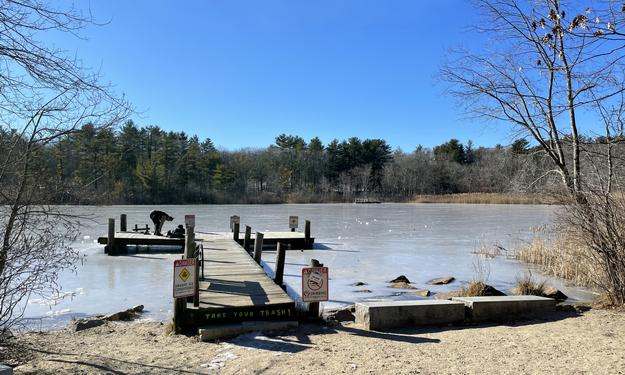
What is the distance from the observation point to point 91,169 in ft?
19.5

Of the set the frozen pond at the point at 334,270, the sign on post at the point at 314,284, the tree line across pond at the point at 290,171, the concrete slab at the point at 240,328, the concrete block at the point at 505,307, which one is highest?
the tree line across pond at the point at 290,171

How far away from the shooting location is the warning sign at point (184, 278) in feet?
21.5

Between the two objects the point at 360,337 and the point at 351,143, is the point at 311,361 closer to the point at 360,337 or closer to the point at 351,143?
the point at 360,337

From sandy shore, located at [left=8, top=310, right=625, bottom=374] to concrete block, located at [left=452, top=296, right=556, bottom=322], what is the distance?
13.6 inches

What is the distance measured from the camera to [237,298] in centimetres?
766

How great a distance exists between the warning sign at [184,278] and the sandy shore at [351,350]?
60cm

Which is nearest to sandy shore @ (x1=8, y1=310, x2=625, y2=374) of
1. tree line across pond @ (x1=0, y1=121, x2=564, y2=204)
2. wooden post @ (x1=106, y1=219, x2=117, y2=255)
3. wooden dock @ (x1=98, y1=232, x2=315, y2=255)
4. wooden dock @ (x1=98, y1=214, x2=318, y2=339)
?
wooden dock @ (x1=98, y1=214, x2=318, y2=339)

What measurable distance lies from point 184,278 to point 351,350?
2536 millimetres

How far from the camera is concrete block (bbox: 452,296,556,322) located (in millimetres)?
7043

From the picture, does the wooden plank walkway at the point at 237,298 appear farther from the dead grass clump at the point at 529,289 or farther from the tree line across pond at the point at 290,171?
the tree line across pond at the point at 290,171

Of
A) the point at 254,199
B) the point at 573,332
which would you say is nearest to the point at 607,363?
the point at 573,332

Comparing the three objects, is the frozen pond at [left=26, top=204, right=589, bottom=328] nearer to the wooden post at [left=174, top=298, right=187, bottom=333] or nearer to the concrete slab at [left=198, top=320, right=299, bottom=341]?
the wooden post at [left=174, top=298, right=187, bottom=333]

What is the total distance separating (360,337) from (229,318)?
6.27 feet

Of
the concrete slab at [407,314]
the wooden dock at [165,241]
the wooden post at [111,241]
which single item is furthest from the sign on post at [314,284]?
the wooden post at [111,241]
